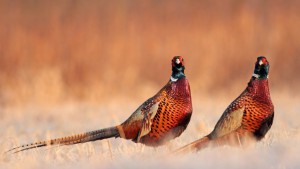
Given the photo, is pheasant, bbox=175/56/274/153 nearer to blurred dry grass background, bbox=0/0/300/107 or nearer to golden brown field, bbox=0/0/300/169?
golden brown field, bbox=0/0/300/169

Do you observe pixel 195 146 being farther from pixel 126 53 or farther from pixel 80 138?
pixel 126 53

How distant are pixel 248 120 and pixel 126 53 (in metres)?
7.35

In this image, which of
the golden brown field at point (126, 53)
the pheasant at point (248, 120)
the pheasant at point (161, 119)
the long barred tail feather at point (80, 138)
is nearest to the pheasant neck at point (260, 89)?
the pheasant at point (248, 120)

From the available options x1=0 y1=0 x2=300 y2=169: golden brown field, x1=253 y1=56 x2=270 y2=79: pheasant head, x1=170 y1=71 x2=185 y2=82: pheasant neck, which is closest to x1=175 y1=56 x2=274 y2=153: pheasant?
x1=253 y1=56 x2=270 y2=79: pheasant head

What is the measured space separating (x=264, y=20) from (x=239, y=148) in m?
8.68

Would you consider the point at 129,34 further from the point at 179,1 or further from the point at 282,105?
the point at 282,105

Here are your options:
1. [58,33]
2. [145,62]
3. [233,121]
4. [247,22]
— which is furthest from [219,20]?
[233,121]

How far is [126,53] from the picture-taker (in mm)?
14633

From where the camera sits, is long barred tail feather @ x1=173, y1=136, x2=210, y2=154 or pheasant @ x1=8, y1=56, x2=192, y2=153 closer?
long barred tail feather @ x1=173, y1=136, x2=210, y2=154

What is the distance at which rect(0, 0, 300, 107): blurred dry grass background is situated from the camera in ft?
46.0

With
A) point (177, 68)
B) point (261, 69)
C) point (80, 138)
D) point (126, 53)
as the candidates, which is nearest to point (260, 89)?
point (261, 69)

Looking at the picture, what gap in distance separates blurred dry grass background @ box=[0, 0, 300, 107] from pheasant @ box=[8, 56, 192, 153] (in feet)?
18.4

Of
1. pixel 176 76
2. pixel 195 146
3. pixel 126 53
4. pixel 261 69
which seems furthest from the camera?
pixel 126 53

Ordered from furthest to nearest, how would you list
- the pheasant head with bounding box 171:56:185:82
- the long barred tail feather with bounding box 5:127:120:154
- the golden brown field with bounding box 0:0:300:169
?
the golden brown field with bounding box 0:0:300:169, the long barred tail feather with bounding box 5:127:120:154, the pheasant head with bounding box 171:56:185:82
